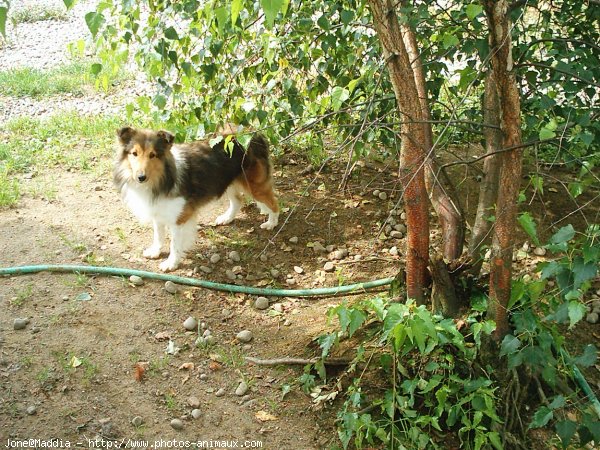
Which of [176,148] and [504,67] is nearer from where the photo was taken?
[504,67]

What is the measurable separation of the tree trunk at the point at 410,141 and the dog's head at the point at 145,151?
193 cm

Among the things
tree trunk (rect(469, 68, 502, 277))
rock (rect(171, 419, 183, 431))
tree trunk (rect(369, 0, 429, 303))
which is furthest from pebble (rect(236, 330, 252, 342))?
tree trunk (rect(469, 68, 502, 277))

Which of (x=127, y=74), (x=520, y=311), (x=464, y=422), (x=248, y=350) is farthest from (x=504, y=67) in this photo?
(x=127, y=74)

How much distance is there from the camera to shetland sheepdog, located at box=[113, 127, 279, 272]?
14.5 feet

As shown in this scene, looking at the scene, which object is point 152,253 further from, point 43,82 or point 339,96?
point 43,82

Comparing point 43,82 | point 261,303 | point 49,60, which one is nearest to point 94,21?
point 261,303

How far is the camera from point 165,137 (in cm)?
443

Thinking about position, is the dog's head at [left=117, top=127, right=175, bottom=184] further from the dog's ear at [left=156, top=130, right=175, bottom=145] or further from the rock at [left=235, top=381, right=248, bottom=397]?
the rock at [left=235, top=381, right=248, bottom=397]

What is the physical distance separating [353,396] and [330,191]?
8.58ft

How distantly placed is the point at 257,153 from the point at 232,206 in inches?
21.7

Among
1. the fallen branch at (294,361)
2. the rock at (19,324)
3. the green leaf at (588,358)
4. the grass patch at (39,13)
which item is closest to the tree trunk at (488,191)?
the fallen branch at (294,361)

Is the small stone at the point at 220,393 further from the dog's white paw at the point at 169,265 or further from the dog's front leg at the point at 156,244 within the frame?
the dog's front leg at the point at 156,244

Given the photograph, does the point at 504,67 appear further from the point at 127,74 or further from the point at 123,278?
the point at 127,74

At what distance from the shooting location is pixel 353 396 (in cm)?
326
